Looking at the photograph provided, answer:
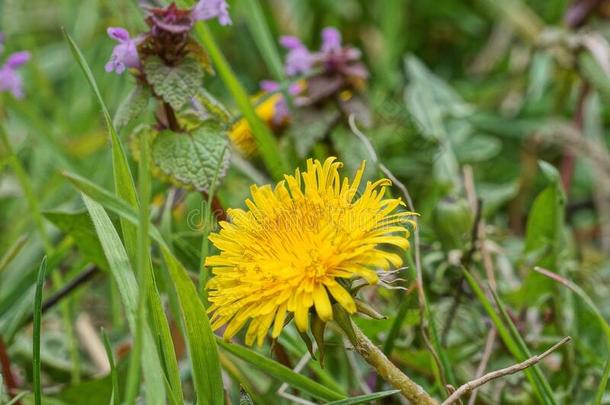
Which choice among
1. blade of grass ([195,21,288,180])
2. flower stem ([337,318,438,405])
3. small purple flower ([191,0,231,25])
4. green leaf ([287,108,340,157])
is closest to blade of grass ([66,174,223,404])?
flower stem ([337,318,438,405])

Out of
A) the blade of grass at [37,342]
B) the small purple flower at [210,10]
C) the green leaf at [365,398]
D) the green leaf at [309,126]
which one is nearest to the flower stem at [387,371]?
the green leaf at [365,398]

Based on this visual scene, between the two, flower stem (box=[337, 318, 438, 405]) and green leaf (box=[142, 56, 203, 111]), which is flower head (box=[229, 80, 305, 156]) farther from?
flower stem (box=[337, 318, 438, 405])

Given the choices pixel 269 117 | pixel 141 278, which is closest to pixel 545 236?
pixel 269 117

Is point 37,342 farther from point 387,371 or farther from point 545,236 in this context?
point 545,236

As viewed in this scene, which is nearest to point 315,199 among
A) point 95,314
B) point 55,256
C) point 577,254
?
point 55,256

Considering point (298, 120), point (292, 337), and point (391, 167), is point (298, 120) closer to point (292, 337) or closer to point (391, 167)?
point (391, 167)

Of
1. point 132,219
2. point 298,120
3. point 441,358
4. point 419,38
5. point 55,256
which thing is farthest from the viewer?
point 419,38
